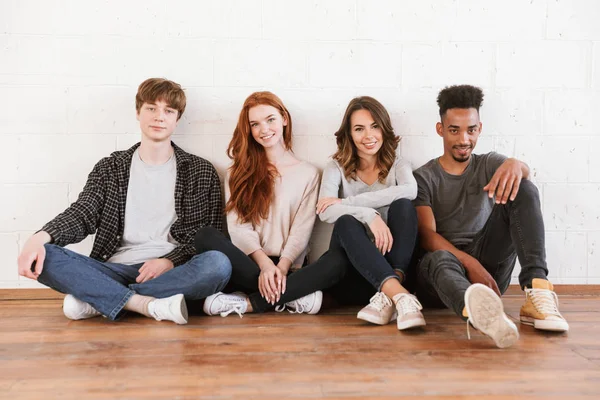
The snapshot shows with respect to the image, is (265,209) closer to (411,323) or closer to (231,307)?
(231,307)

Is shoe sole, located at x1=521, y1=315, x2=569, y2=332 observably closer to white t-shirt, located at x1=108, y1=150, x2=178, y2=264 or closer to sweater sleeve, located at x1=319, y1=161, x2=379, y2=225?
sweater sleeve, located at x1=319, y1=161, x2=379, y2=225

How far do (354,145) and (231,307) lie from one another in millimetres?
950

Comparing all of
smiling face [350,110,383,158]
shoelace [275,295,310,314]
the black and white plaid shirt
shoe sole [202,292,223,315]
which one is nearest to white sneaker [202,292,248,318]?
shoe sole [202,292,223,315]

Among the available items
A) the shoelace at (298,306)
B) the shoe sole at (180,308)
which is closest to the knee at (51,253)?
the shoe sole at (180,308)

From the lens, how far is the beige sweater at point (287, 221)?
2621 mm

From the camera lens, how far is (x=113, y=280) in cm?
232

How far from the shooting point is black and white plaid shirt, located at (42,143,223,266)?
2598 millimetres

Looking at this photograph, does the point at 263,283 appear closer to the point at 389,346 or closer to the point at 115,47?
the point at 389,346

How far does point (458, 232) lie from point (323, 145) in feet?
2.56

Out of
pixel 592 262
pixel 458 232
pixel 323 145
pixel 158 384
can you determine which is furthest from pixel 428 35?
pixel 158 384

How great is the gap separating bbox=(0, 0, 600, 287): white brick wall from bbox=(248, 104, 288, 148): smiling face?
19cm

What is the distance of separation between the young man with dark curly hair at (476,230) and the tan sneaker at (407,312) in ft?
0.40

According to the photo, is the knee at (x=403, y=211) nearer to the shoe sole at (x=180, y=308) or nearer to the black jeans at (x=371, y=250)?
the black jeans at (x=371, y=250)

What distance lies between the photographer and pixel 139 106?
2662 millimetres
